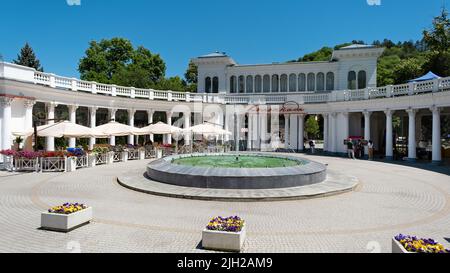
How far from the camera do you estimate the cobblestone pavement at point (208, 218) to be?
890cm

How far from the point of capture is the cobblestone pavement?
8.90 meters

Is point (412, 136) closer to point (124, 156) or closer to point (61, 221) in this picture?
point (124, 156)

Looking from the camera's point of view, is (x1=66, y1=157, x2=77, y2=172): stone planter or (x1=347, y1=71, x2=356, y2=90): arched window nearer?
(x1=66, y1=157, x2=77, y2=172): stone planter

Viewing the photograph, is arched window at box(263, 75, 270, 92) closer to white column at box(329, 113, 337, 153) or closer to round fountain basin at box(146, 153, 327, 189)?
white column at box(329, 113, 337, 153)

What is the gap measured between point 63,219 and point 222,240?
5391mm

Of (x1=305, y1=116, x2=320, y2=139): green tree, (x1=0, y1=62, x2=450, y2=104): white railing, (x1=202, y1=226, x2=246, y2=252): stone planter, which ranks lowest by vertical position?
(x1=202, y1=226, x2=246, y2=252): stone planter

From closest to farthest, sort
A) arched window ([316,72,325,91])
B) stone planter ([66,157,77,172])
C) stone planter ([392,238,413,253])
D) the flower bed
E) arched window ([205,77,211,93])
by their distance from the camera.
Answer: the flower bed → stone planter ([392,238,413,253]) → stone planter ([66,157,77,172]) → arched window ([316,72,325,91]) → arched window ([205,77,211,93])

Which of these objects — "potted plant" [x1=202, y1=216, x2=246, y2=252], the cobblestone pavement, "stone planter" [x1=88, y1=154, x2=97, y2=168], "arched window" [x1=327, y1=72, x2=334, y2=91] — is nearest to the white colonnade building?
"arched window" [x1=327, y1=72, x2=334, y2=91]

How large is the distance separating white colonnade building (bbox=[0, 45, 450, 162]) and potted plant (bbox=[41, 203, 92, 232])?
809 inches

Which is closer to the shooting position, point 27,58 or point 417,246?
point 417,246

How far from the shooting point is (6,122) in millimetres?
25781

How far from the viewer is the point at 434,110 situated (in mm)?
29625

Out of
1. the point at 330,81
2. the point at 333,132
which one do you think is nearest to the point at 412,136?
the point at 333,132
